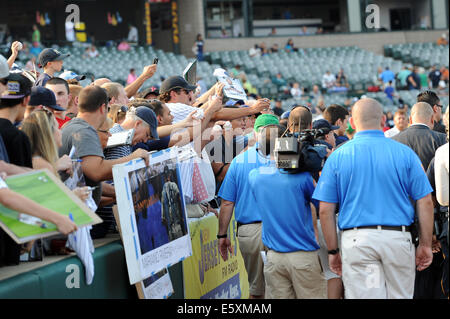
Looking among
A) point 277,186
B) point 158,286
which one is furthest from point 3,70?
point 277,186

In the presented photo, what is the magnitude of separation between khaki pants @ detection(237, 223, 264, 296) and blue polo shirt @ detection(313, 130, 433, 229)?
110 cm

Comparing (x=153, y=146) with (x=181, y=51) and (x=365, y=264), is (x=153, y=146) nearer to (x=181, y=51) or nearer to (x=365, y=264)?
(x=365, y=264)

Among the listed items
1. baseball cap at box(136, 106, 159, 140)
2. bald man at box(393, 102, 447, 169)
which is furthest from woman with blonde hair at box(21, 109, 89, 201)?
bald man at box(393, 102, 447, 169)

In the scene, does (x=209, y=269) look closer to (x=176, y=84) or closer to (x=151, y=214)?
(x=151, y=214)

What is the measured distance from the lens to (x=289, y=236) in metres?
5.12

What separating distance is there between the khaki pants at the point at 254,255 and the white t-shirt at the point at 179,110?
123 cm

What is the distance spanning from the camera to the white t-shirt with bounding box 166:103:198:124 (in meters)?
6.45

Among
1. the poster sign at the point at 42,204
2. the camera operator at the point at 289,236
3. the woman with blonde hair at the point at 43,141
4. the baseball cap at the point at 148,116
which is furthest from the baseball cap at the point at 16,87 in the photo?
the camera operator at the point at 289,236

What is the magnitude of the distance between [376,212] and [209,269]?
2.15 meters

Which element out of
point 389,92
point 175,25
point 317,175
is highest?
point 175,25

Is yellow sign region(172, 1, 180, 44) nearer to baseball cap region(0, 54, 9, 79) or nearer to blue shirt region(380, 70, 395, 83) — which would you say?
blue shirt region(380, 70, 395, 83)

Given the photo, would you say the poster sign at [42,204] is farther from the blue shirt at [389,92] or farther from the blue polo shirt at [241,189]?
the blue shirt at [389,92]

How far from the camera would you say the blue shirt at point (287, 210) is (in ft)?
16.8

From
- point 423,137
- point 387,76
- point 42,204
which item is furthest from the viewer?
point 387,76
